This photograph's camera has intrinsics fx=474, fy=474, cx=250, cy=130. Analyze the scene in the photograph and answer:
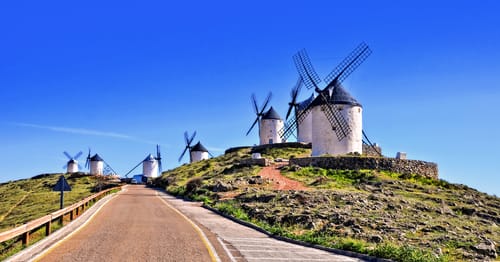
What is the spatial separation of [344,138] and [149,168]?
73.1 meters

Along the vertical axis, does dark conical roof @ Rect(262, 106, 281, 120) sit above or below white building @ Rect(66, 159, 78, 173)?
above

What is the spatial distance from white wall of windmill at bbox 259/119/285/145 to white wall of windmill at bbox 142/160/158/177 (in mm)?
39858

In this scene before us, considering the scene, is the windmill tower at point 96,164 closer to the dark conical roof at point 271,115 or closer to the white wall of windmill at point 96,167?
the white wall of windmill at point 96,167

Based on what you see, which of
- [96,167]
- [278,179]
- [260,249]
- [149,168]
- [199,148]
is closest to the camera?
[260,249]

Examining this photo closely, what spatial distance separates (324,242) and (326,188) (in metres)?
22.6

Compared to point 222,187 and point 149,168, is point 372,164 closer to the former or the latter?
point 222,187

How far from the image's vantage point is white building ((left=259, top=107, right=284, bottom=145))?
9069cm

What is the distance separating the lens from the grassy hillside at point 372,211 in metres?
18.0

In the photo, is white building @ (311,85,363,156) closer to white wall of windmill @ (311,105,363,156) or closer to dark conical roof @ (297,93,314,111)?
white wall of windmill @ (311,105,363,156)

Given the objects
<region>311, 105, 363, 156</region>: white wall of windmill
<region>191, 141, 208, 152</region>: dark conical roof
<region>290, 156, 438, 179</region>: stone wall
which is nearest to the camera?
<region>290, 156, 438, 179</region>: stone wall

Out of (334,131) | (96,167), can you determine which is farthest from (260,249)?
(96,167)

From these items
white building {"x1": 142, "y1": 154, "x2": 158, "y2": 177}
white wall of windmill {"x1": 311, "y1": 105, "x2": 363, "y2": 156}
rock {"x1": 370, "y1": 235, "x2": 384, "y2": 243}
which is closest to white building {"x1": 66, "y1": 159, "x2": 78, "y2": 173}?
white building {"x1": 142, "y1": 154, "x2": 158, "y2": 177}

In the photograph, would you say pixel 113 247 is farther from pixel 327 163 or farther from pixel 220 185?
pixel 327 163

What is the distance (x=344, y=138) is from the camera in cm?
5728
